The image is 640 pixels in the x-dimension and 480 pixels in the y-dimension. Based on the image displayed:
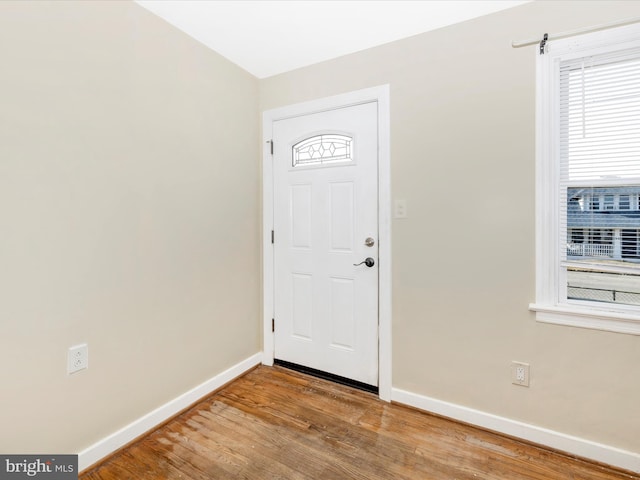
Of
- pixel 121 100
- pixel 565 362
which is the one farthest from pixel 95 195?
pixel 565 362

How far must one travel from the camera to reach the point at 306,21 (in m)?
1.94

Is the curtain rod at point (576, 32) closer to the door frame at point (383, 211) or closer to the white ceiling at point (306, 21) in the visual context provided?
the white ceiling at point (306, 21)

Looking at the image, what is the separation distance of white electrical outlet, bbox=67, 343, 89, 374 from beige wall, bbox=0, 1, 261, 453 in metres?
0.03

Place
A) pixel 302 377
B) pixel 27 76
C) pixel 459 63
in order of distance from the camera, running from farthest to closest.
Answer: pixel 302 377, pixel 459 63, pixel 27 76

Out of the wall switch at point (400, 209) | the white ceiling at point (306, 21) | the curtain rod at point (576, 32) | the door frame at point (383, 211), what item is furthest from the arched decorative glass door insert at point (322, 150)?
the curtain rod at point (576, 32)

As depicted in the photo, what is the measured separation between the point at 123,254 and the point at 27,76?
2.96 feet

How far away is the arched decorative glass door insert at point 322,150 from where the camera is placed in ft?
7.70

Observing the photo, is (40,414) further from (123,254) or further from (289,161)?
(289,161)

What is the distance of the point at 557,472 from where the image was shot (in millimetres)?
1562

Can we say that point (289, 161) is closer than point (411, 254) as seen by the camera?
No

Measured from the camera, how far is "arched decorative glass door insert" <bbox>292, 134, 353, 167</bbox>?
2.35 m

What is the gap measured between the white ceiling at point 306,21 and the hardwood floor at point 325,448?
2.48 metres

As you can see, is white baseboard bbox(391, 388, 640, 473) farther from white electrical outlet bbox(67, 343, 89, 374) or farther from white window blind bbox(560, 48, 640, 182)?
white electrical outlet bbox(67, 343, 89, 374)

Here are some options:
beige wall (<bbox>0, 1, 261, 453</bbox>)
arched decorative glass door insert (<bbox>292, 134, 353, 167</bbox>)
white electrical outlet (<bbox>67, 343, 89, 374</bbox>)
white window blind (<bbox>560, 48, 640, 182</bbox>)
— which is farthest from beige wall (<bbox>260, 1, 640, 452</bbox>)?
white electrical outlet (<bbox>67, 343, 89, 374</bbox>)
